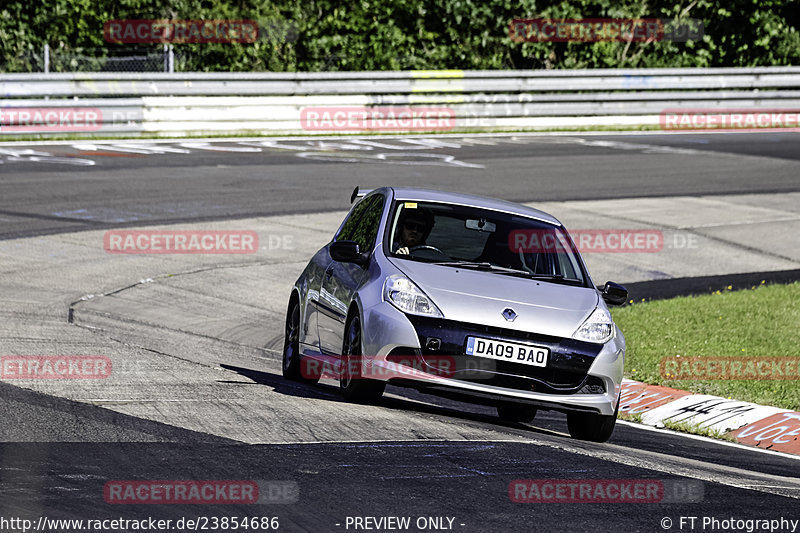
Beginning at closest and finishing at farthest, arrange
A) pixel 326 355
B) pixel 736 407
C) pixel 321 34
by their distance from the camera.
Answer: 1. pixel 326 355
2. pixel 736 407
3. pixel 321 34

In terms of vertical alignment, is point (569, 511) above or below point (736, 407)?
above

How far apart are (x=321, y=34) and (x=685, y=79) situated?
858cm

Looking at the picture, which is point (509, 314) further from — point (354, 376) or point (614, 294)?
point (614, 294)

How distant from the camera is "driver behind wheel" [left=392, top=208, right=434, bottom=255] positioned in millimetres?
8664

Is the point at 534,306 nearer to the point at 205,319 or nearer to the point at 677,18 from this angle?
the point at 205,319

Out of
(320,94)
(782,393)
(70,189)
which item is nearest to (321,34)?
(320,94)

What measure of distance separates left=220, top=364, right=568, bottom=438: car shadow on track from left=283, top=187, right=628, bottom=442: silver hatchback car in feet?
0.60

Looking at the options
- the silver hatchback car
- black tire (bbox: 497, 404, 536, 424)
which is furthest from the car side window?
black tire (bbox: 497, 404, 536, 424)

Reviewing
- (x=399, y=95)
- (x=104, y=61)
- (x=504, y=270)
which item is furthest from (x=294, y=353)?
(x=104, y=61)

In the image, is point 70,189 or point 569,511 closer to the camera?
point 569,511

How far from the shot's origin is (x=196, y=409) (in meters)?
7.69

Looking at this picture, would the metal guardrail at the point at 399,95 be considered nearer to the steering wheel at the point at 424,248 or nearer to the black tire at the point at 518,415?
the steering wheel at the point at 424,248

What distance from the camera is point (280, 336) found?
11953 millimetres

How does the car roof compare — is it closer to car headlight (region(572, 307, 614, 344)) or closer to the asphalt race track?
car headlight (region(572, 307, 614, 344))
